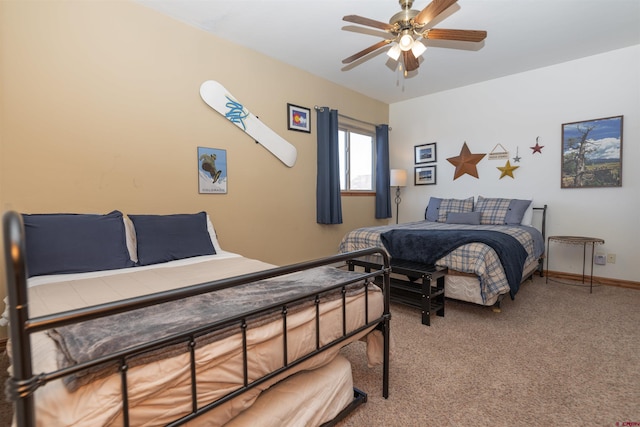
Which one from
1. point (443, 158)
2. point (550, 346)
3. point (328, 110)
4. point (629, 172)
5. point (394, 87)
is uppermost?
point (394, 87)

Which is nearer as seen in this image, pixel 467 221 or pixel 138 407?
pixel 138 407

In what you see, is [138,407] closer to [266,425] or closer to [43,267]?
[266,425]

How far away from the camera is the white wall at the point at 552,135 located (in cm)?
314

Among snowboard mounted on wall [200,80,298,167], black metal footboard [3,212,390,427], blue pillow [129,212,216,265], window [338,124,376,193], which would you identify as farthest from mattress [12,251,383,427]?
window [338,124,376,193]

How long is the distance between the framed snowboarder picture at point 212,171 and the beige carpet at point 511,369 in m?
1.90

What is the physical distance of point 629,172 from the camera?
10.3ft

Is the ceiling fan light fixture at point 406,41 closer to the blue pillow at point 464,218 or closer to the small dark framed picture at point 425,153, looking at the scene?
the blue pillow at point 464,218

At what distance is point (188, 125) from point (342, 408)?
8.21 feet

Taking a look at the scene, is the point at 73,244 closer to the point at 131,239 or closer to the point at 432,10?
the point at 131,239

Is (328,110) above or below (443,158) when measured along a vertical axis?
above

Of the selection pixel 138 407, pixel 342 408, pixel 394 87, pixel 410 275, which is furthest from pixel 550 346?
pixel 394 87

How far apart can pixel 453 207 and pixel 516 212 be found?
711mm

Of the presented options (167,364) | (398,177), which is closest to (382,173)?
(398,177)

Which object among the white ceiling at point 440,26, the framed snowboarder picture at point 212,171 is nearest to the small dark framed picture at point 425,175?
the white ceiling at point 440,26
